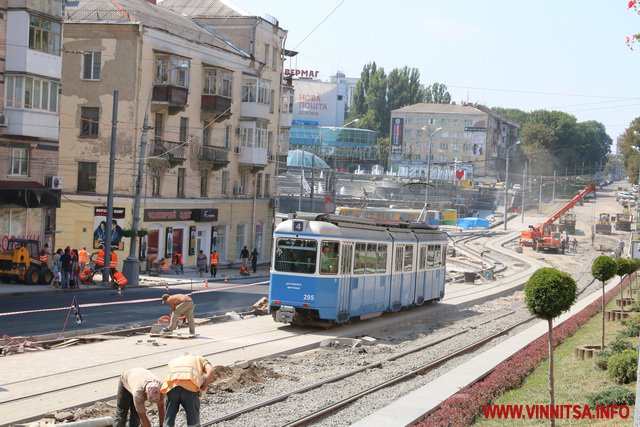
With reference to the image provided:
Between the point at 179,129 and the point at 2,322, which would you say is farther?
the point at 179,129

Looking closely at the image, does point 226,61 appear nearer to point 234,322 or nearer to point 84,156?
point 84,156

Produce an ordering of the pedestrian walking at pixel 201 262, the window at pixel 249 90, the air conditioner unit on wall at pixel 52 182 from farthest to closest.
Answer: the window at pixel 249 90, the pedestrian walking at pixel 201 262, the air conditioner unit on wall at pixel 52 182

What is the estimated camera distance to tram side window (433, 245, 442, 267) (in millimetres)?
37156

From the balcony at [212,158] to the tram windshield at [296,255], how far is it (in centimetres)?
2920

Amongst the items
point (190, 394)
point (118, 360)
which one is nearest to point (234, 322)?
point (118, 360)

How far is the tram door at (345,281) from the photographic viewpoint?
26500mm

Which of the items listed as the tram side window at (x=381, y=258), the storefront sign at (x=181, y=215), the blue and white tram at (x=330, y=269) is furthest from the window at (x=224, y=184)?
the tram side window at (x=381, y=258)

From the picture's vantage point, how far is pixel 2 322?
24484 millimetres

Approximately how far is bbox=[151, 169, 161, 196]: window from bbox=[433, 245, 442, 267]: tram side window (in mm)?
18560

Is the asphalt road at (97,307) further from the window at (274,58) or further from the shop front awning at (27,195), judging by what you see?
the window at (274,58)

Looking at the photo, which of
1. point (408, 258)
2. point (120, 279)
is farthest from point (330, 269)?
point (120, 279)

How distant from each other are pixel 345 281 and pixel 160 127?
2695cm

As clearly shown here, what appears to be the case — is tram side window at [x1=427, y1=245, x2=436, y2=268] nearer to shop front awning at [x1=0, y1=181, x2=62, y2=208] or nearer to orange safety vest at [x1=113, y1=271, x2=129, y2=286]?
orange safety vest at [x1=113, y1=271, x2=129, y2=286]

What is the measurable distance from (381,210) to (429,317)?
13.0 meters
